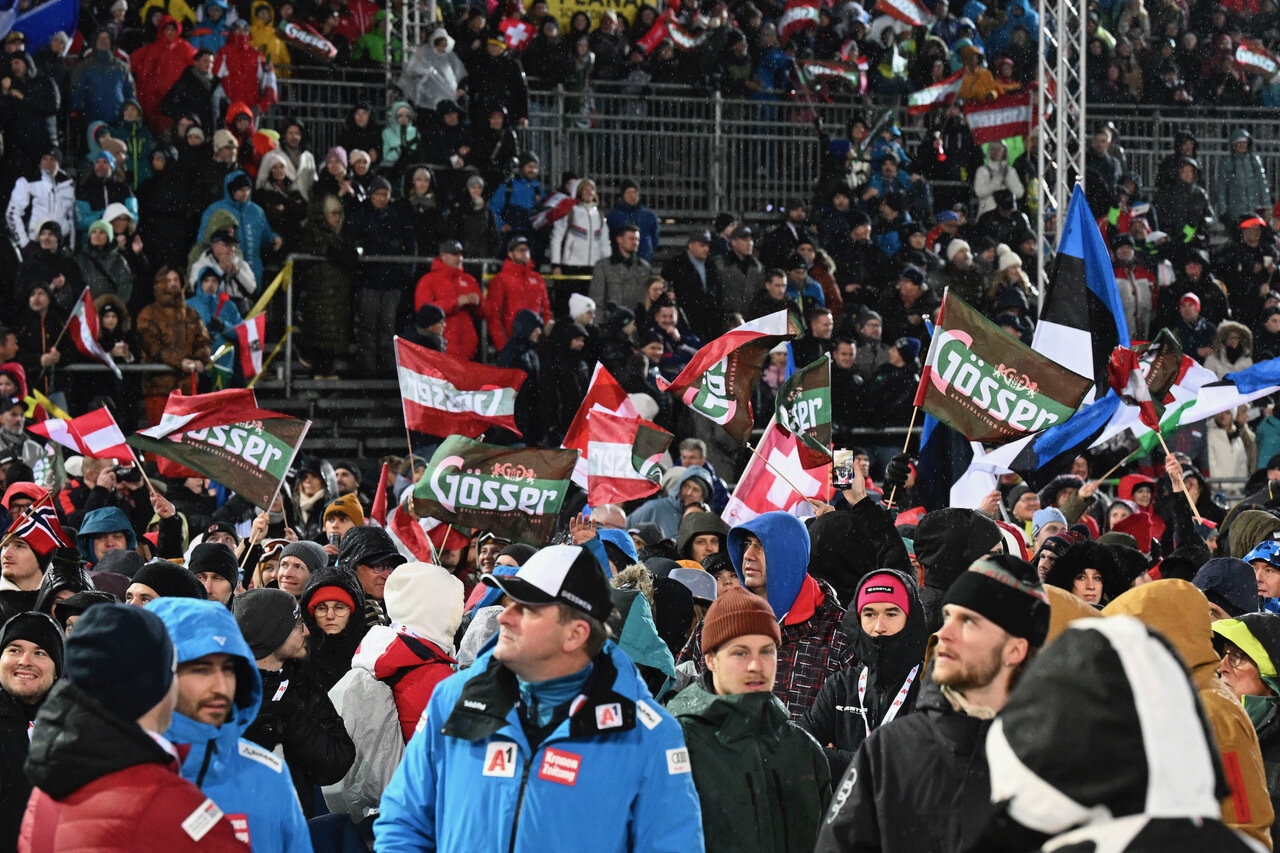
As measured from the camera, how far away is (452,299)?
16.5 m

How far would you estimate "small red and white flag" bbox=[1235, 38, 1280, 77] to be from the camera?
26.0m

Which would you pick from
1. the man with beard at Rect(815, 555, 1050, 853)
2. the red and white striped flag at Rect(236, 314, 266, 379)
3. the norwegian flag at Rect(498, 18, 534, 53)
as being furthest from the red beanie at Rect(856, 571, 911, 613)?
the norwegian flag at Rect(498, 18, 534, 53)

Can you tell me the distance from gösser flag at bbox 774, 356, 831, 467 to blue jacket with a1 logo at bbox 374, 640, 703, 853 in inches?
273

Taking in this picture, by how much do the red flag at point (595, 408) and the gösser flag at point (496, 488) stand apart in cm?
169

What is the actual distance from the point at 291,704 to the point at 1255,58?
77.6 ft

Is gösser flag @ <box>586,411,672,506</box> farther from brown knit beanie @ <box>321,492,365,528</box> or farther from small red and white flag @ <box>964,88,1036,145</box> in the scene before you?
small red and white flag @ <box>964,88,1036,145</box>

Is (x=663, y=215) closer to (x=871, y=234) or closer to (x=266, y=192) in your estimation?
(x=871, y=234)

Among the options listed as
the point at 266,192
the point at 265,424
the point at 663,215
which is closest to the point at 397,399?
the point at 266,192

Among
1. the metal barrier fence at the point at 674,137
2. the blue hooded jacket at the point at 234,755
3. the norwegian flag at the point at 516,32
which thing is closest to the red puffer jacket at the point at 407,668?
the blue hooded jacket at the point at 234,755

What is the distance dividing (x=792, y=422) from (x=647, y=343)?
5.20 meters

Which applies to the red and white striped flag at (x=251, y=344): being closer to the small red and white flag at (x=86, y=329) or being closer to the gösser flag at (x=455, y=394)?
the small red and white flag at (x=86, y=329)

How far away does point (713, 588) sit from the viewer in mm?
7957

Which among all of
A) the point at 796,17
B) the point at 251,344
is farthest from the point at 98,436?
the point at 796,17

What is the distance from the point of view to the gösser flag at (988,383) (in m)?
9.91
